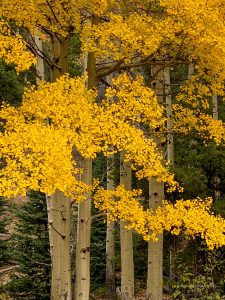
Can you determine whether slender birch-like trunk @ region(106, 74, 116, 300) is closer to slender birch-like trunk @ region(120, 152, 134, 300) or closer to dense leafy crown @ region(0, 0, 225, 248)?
slender birch-like trunk @ region(120, 152, 134, 300)

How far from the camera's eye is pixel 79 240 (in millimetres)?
7531

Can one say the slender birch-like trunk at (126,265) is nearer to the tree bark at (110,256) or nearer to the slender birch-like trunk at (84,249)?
the slender birch-like trunk at (84,249)

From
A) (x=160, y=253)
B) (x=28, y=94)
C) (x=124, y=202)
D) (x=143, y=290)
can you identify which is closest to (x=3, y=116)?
(x=28, y=94)

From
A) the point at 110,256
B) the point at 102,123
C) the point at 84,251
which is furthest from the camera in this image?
the point at 110,256

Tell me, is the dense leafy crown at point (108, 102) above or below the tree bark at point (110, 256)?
above

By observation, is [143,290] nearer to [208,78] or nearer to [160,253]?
[160,253]

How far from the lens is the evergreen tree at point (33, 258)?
11.0 meters

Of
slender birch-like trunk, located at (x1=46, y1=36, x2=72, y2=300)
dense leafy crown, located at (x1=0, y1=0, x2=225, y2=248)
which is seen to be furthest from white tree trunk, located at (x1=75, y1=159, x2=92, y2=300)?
dense leafy crown, located at (x1=0, y1=0, x2=225, y2=248)

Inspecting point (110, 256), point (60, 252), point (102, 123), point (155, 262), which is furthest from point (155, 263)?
point (102, 123)

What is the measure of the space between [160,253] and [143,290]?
14.7 feet

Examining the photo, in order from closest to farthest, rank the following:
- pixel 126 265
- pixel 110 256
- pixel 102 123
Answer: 1. pixel 102 123
2. pixel 126 265
3. pixel 110 256

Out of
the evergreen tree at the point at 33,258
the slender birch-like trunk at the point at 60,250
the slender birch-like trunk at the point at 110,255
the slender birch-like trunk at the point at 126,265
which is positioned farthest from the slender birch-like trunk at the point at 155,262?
the slender birch-like trunk at the point at 110,255

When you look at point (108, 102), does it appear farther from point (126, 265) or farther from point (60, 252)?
point (126, 265)

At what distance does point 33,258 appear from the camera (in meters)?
11.5
